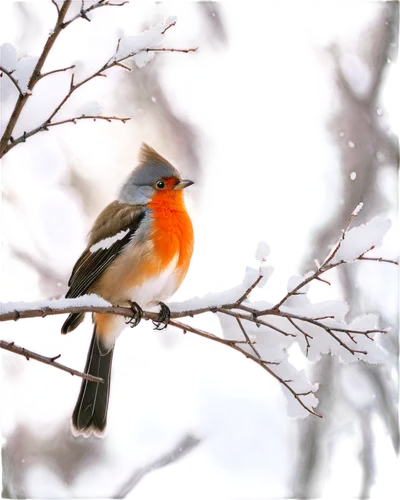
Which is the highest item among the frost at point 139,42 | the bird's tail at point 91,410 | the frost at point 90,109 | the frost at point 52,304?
the frost at point 139,42

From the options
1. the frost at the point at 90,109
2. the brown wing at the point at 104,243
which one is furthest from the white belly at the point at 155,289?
the frost at the point at 90,109

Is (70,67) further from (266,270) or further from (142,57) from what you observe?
(266,270)

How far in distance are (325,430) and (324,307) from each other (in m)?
1.35

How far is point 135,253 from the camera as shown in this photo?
2.35 metres

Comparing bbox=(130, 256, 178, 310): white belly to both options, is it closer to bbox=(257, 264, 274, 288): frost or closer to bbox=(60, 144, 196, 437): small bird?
bbox=(60, 144, 196, 437): small bird

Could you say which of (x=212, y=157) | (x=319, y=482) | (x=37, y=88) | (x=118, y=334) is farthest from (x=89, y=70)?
(x=319, y=482)

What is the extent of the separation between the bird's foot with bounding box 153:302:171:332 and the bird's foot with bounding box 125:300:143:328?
0.18 feet

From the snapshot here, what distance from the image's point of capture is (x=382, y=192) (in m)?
3.28

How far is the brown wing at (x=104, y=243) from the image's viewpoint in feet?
7.61

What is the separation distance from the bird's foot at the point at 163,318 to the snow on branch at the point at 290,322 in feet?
0.16

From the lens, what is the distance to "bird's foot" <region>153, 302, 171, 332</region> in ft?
6.64

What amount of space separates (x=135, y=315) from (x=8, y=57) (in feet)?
2.77

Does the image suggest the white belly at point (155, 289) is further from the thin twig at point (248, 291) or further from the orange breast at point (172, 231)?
the thin twig at point (248, 291)

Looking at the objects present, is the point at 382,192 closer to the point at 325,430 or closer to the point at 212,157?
the point at 212,157
